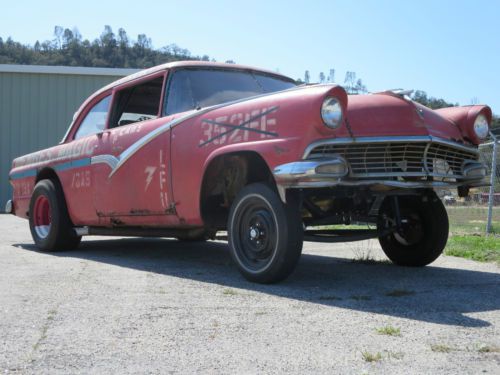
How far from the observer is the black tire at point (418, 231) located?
16.8 ft

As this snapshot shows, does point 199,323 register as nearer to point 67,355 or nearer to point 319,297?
point 67,355

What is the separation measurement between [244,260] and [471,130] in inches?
81.5

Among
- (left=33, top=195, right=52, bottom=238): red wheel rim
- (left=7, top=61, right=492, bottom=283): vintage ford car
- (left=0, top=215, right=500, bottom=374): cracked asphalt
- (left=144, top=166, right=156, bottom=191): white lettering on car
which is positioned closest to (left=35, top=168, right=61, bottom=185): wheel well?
(left=33, top=195, right=52, bottom=238): red wheel rim

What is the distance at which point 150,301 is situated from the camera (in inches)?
146

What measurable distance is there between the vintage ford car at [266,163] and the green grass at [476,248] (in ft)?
3.44

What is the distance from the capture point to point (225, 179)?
4.90 metres

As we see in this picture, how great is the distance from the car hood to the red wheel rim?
173 inches

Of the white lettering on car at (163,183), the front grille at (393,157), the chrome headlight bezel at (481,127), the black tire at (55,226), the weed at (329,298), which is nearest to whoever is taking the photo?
the weed at (329,298)

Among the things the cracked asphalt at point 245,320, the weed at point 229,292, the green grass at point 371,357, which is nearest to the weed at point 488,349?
the cracked asphalt at point 245,320

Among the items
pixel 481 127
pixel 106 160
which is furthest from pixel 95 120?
pixel 481 127

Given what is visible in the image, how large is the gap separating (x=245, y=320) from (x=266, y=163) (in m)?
1.30

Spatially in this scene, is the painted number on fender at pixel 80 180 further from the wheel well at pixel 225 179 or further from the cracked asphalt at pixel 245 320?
the wheel well at pixel 225 179

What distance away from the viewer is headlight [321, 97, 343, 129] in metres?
3.90

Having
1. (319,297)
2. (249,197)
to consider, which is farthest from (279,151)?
(319,297)
